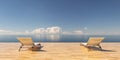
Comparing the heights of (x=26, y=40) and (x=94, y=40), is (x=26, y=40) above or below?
above

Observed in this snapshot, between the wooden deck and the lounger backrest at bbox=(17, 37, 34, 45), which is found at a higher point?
the lounger backrest at bbox=(17, 37, 34, 45)

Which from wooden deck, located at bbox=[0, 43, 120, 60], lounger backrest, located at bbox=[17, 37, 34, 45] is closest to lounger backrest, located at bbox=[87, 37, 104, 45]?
wooden deck, located at bbox=[0, 43, 120, 60]

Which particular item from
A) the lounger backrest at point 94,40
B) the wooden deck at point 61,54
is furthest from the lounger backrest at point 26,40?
the lounger backrest at point 94,40

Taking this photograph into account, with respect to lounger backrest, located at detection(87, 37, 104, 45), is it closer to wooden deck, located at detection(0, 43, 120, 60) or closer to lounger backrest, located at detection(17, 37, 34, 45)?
wooden deck, located at detection(0, 43, 120, 60)

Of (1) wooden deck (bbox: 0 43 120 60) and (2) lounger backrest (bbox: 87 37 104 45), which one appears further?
(2) lounger backrest (bbox: 87 37 104 45)

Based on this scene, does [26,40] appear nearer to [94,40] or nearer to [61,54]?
[61,54]

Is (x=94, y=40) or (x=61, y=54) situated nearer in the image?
(x=61, y=54)

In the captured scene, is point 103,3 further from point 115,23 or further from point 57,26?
point 57,26

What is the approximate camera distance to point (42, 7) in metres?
32.2

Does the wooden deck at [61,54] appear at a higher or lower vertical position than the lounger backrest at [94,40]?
lower

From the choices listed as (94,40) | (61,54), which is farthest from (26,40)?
(94,40)

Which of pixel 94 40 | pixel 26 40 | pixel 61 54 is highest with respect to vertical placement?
pixel 26 40

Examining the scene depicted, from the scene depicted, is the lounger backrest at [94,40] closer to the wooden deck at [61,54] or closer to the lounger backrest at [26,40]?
the wooden deck at [61,54]

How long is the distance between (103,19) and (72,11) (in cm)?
528
